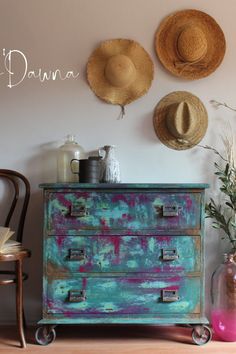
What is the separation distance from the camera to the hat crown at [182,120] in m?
2.93

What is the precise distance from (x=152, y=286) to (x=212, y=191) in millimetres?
825

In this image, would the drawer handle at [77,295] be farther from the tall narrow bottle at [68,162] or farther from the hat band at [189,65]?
the hat band at [189,65]

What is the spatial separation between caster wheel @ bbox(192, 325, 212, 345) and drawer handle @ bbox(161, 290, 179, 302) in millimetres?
228

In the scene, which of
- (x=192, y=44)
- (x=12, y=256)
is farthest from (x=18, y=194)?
(x=192, y=44)

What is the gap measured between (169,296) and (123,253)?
1.18 ft

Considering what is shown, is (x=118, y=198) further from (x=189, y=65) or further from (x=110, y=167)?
(x=189, y=65)

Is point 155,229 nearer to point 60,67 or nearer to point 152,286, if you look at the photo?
point 152,286

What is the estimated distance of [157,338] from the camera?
270 cm

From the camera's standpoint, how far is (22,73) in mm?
3012

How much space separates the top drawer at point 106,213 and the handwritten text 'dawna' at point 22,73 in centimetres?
89

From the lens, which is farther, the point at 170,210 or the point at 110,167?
the point at 110,167

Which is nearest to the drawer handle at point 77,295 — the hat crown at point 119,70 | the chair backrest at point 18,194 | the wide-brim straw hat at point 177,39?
A: the chair backrest at point 18,194

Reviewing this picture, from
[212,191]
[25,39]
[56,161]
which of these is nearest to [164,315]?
[212,191]

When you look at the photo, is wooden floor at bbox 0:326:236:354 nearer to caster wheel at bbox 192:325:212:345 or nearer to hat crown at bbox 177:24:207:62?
caster wheel at bbox 192:325:212:345
